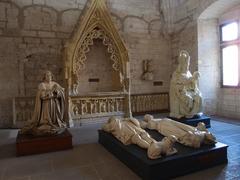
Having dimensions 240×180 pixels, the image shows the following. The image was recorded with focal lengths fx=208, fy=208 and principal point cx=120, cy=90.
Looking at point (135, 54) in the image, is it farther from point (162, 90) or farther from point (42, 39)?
point (42, 39)

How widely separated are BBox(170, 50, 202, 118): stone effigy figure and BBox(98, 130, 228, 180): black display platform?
174cm

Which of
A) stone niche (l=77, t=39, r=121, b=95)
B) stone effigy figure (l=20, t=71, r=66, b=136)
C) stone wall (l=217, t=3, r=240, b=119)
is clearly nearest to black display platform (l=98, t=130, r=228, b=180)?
stone effigy figure (l=20, t=71, r=66, b=136)

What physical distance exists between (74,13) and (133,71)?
251 centimetres

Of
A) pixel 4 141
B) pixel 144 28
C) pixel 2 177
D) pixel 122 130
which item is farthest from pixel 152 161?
pixel 144 28

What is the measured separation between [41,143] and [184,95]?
9.84ft

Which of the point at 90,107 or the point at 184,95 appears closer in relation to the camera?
the point at 184,95

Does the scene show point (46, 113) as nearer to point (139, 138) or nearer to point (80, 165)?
point (80, 165)

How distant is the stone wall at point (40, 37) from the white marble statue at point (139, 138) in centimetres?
303

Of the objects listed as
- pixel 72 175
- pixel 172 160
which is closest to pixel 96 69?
pixel 72 175

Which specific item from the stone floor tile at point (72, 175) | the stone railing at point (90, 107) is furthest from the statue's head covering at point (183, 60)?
the stone floor tile at point (72, 175)

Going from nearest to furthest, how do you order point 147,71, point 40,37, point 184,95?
1. point 184,95
2. point 40,37
3. point 147,71

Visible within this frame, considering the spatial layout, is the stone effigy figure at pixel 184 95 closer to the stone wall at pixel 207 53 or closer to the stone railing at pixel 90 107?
the stone wall at pixel 207 53

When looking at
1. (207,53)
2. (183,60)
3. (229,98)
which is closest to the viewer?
(183,60)

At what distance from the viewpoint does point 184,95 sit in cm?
450
